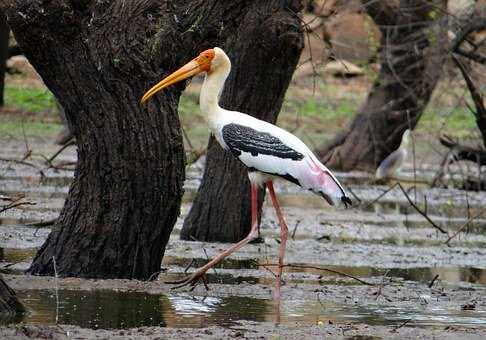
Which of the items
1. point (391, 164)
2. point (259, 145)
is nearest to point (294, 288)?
point (259, 145)

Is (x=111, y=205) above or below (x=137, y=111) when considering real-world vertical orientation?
below

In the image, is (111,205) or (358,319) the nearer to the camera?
(358,319)

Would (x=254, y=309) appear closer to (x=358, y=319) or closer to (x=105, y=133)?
(x=358, y=319)

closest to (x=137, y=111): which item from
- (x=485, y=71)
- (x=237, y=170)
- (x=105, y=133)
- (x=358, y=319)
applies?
(x=105, y=133)

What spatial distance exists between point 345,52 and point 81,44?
21179 millimetres

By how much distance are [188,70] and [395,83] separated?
11.7 m

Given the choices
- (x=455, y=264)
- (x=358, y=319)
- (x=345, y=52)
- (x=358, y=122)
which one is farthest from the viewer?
(x=345, y=52)

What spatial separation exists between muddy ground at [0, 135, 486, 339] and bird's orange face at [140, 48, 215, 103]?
126 cm

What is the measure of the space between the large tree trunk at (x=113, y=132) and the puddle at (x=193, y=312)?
48 centimetres

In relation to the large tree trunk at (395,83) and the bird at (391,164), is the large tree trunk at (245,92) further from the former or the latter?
the bird at (391,164)

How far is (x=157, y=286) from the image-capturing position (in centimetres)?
867

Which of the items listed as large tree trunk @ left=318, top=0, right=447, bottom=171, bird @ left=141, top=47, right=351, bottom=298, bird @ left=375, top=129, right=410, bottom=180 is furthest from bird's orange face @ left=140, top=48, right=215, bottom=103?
bird @ left=375, top=129, right=410, bottom=180

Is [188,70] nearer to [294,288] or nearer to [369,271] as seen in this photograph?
[294,288]

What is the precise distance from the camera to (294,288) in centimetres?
938
